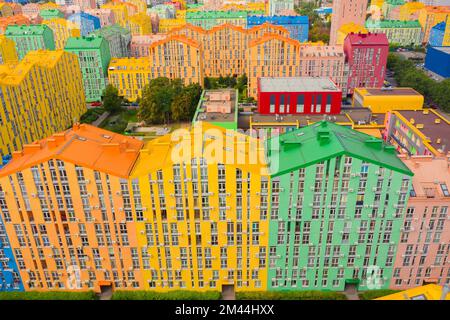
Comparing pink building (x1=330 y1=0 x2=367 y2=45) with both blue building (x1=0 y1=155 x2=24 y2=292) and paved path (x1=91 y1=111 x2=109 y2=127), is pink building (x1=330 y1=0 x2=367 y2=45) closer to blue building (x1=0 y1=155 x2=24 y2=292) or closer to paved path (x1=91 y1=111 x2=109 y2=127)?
paved path (x1=91 y1=111 x2=109 y2=127)

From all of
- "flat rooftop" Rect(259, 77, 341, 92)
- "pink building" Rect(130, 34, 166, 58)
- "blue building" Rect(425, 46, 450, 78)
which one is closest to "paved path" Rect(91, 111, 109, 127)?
"pink building" Rect(130, 34, 166, 58)

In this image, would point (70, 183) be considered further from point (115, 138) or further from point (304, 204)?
point (304, 204)

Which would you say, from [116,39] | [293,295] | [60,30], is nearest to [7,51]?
[116,39]

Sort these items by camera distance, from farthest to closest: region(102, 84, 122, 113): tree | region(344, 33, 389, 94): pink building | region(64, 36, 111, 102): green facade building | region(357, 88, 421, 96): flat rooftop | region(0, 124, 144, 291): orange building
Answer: region(64, 36, 111, 102): green facade building < region(344, 33, 389, 94): pink building < region(102, 84, 122, 113): tree < region(357, 88, 421, 96): flat rooftop < region(0, 124, 144, 291): orange building

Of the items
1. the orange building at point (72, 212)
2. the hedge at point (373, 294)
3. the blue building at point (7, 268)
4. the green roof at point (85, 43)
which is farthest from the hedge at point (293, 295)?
the green roof at point (85, 43)

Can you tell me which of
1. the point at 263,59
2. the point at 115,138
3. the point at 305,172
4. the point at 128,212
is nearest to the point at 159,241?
the point at 128,212

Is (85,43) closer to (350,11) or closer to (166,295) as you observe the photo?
(166,295)
